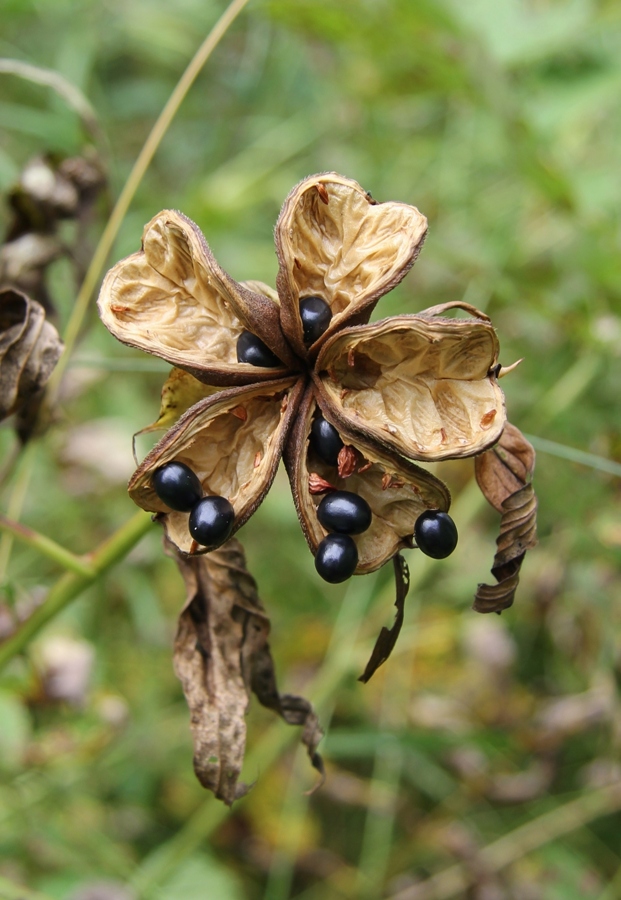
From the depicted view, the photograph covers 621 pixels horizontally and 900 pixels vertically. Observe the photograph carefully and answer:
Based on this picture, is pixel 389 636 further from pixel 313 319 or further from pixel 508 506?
pixel 313 319

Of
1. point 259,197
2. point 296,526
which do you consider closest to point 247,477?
point 296,526

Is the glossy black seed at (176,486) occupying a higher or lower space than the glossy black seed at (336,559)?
higher

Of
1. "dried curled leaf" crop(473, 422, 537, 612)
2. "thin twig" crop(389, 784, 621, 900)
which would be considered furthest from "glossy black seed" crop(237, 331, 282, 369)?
"thin twig" crop(389, 784, 621, 900)

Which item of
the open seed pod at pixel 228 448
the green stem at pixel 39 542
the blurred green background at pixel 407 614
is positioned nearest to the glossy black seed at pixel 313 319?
the open seed pod at pixel 228 448

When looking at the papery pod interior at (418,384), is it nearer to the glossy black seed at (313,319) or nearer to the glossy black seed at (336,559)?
the glossy black seed at (313,319)

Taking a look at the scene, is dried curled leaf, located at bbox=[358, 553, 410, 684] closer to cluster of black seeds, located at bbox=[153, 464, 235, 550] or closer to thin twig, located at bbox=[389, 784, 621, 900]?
cluster of black seeds, located at bbox=[153, 464, 235, 550]

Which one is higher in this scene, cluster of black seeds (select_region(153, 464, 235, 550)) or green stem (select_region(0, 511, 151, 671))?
cluster of black seeds (select_region(153, 464, 235, 550))
